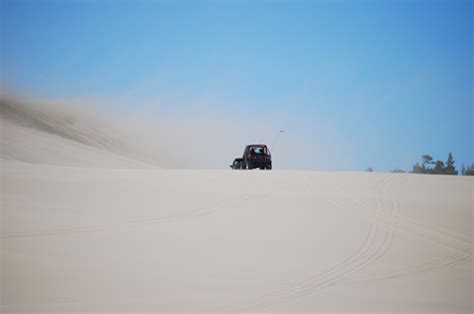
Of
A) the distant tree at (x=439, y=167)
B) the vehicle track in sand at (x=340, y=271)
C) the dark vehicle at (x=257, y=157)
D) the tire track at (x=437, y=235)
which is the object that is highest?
the distant tree at (x=439, y=167)

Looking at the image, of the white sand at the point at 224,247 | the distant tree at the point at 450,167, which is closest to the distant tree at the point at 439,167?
the distant tree at the point at 450,167

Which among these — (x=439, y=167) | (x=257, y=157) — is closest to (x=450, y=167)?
(x=439, y=167)

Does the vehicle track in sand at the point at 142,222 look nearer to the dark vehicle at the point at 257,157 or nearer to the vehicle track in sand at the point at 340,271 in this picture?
the vehicle track in sand at the point at 340,271

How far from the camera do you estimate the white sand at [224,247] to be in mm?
8500

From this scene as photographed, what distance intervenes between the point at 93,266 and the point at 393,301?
6192 millimetres

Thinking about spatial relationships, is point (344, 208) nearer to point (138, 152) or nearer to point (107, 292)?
point (107, 292)

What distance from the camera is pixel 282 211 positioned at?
53.0 feet

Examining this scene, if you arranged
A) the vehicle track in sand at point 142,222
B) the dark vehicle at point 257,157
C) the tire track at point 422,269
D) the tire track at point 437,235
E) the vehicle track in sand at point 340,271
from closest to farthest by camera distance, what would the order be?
the vehicle track in sand at point 340,271 → the tire track at point 422,269 → the vehicle track in sand at point 142,222 → the tire track at point 437,235 → the dark vehicle at point 257,157

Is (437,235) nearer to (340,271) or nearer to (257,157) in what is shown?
(340,271)

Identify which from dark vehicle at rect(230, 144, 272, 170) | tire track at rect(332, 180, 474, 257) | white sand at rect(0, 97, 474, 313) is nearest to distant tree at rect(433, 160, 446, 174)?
dark vehicle at rect(230, 144, 272, 170)

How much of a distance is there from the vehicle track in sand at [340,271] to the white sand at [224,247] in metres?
0.04

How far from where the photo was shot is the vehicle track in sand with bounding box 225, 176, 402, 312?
8.45 meters

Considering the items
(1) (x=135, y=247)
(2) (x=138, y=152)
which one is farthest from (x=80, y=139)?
(1) (x=135, y=247)

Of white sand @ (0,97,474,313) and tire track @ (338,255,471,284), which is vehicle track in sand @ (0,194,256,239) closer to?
white sand @ (0,97,474,313)
